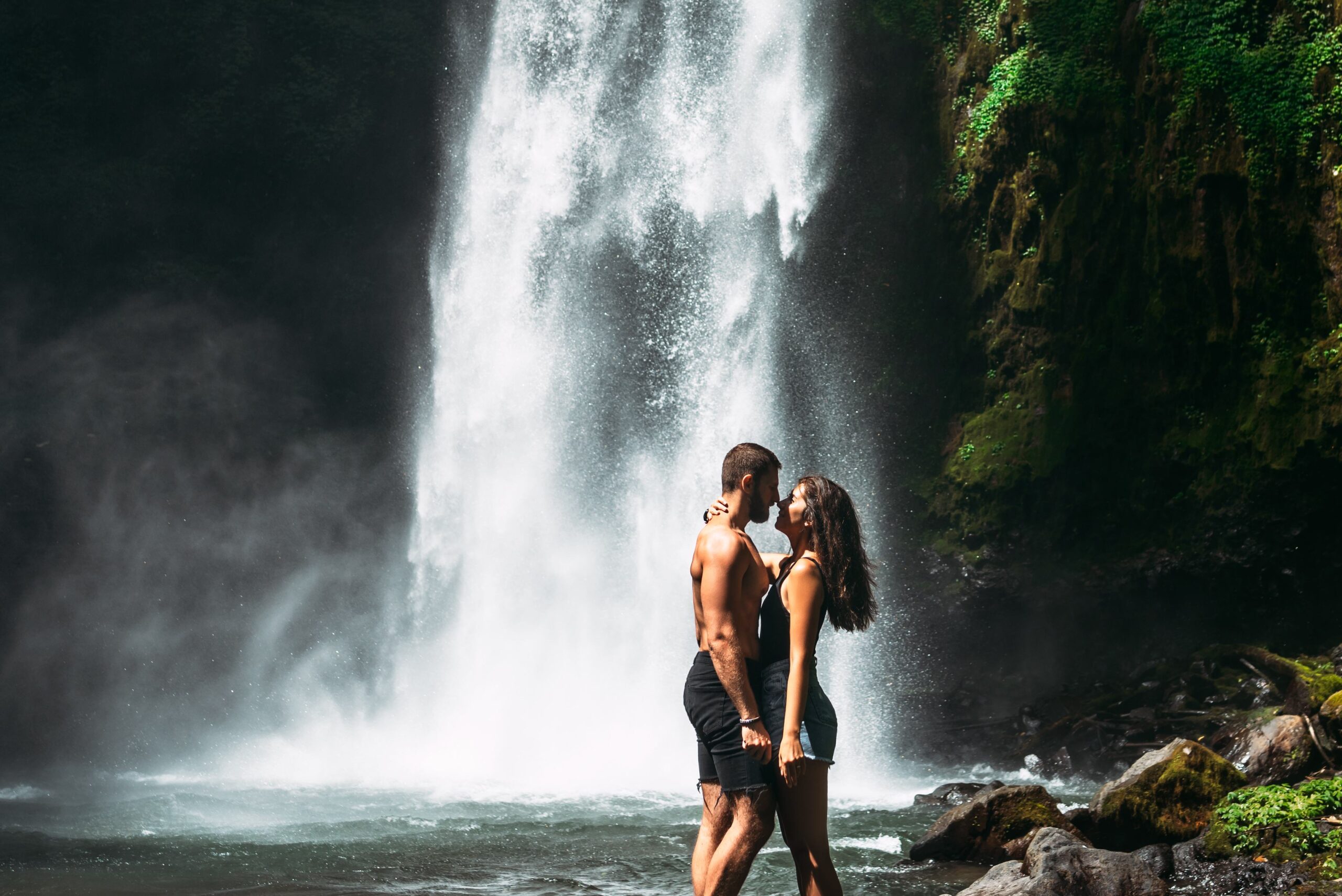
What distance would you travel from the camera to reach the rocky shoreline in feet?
16.5

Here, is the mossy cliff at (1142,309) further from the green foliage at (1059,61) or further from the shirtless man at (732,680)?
the shirtless man at (732,680)

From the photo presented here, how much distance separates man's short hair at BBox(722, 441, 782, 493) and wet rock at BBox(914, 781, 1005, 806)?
5.83 metres

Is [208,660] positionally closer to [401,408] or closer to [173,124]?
[401,408]

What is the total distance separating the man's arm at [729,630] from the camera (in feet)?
11.0

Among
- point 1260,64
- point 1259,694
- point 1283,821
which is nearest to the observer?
point 1283,821

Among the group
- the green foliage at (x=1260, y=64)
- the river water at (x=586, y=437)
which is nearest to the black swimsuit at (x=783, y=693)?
the river water at (x=586, y=437)

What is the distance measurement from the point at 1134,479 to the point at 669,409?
5.66 metres

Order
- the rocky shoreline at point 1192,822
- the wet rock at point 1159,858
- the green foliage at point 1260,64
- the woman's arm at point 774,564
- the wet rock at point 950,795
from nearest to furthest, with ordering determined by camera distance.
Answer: the woman's arm at point 774,564 < the rocky shoreline at point 1192,822 < the wet rock at point 1159,858 < the wet rock at point 950,795 < the green foliage at point 1260,64

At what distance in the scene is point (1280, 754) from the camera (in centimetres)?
670

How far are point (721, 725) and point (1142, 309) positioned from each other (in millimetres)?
11443

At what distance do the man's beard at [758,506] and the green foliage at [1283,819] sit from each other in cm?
344

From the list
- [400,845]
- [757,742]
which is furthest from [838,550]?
[400,845]

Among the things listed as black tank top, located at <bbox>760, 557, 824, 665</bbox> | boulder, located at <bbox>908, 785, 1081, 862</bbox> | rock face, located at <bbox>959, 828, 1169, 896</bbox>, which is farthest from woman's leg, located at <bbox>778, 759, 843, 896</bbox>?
boulder, located at <bbox>908, 785, 1081, 862</bbox>

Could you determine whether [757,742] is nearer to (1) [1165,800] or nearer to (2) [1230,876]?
(2) [1230,876]
